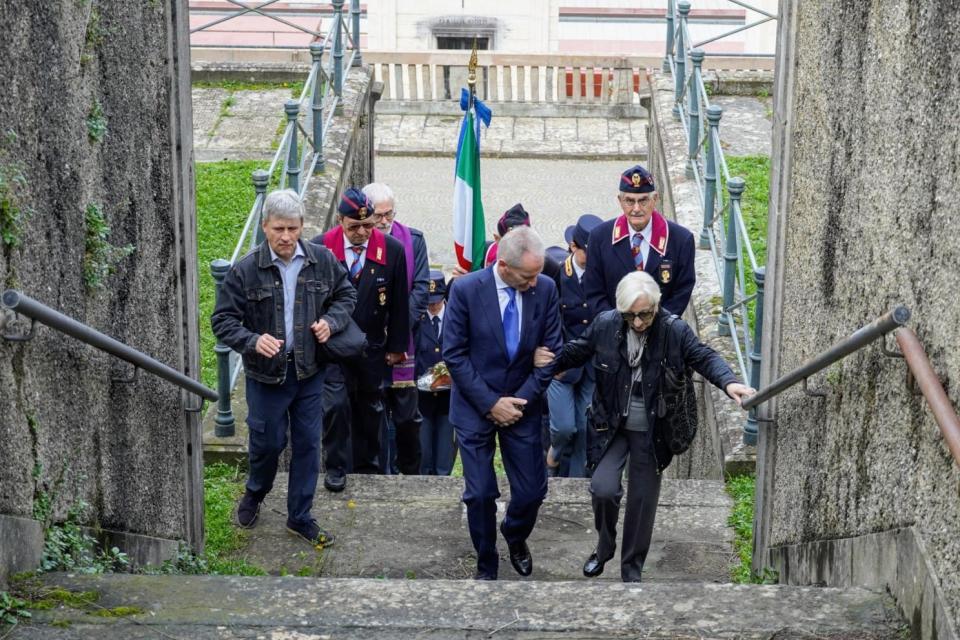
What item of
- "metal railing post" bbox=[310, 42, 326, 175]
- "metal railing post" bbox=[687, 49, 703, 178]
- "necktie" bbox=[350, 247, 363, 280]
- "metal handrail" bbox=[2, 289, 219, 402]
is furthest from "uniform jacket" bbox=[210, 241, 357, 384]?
"metal railing post" bbox=[687, 49, 703, 178]

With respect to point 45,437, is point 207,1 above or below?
above

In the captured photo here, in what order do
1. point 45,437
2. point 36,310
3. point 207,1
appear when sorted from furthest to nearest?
point 207,1 < point 45,437 < point 36,310

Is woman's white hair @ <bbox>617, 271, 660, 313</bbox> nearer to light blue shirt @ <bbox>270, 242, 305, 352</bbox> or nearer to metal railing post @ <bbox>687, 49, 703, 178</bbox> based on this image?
light blue shirt @ <bbox>270, 242, 305, 352</bbox>

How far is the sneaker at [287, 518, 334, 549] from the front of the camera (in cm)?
707

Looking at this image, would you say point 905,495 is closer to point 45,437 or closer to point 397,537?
point 45,437

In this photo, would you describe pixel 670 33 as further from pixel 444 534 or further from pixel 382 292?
pixel 444 534

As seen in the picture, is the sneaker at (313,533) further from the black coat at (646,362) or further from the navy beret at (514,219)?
the navy beret at (514,219)

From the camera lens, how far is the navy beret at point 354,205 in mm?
7508

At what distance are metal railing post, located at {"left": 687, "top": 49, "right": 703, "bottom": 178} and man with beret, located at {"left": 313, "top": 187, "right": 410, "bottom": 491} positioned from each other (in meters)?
4.41

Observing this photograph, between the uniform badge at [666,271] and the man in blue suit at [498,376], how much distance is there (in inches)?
52.7

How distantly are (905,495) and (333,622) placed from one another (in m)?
1.78

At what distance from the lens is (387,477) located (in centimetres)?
804

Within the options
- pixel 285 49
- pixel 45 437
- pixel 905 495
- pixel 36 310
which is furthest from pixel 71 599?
pixel 285 49

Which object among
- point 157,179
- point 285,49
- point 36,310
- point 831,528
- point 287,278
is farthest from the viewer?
point 285,49
